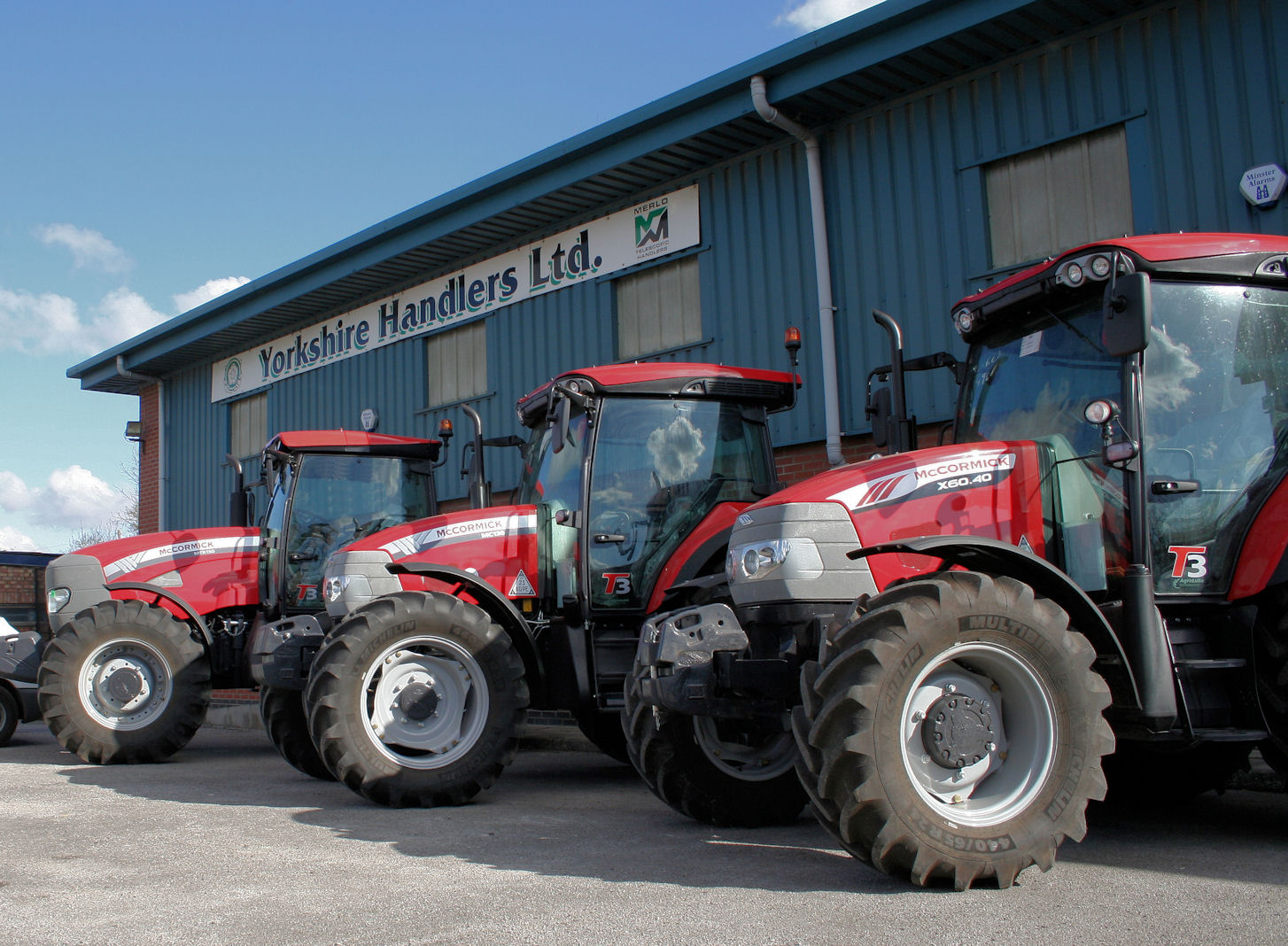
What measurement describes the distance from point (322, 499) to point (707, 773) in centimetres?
592

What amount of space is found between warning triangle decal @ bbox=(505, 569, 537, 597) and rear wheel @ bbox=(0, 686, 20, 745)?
22.8 ft

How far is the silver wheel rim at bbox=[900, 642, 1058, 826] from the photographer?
429 cm

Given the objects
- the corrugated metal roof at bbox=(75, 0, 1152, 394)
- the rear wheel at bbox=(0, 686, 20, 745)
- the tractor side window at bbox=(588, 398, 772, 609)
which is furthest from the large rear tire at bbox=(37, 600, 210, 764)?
the corrugated metal roof at bbox=(75, 0, 1152, 394)

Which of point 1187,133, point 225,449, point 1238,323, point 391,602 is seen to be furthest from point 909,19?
point 225,449

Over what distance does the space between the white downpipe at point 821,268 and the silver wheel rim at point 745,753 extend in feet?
14.3

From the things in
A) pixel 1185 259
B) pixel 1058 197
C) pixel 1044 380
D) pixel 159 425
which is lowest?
pixel 1044 380

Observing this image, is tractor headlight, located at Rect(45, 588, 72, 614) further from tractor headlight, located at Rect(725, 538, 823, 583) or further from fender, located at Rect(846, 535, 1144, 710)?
fender, located at Rect(846, 535, 1144, 710)

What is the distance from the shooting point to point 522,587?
7.82m

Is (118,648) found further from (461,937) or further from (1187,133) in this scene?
(1187,133)

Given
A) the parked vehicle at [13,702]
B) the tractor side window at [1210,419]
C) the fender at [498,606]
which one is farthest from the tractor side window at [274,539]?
the tractor side window at [1210,419]

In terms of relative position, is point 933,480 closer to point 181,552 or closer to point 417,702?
point 417,702

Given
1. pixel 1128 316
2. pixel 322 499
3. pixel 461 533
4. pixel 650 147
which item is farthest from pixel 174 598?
pixel 1128 316

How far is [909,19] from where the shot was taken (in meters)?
9.35

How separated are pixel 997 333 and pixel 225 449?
15.0 m
